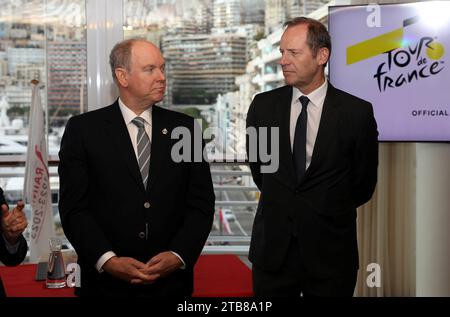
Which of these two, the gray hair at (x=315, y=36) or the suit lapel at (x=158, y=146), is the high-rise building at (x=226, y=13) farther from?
the suit lapel at (x=158, y=146)

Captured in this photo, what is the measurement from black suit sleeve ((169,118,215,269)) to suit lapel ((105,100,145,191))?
0.57ft

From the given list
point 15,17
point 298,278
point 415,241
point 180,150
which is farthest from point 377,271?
point 15,17

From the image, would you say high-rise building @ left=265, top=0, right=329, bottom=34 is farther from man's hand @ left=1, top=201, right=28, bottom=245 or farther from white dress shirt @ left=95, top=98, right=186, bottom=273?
man's hand @ left=1, top=201, right=28, bottom=245

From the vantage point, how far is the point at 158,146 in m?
2.31

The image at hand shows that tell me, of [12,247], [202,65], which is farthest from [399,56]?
[12,247]

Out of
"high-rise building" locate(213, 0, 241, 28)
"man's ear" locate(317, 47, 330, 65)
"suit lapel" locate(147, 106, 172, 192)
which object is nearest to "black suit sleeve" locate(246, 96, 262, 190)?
"man's ear" locate(317, 47, 330, 65)

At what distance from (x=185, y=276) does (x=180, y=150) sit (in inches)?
16.4

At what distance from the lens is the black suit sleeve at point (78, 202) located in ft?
7.29

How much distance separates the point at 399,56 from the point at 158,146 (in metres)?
2.05

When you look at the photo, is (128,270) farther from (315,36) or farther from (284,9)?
(284,9)

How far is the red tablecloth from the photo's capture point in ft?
8.32

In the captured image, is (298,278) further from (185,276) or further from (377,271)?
(377,271)

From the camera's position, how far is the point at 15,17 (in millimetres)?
4793
